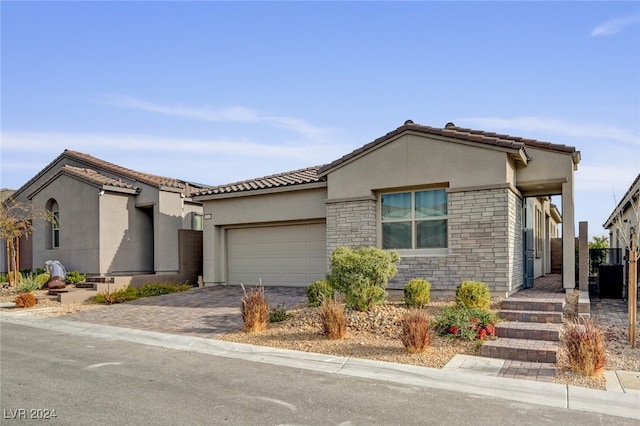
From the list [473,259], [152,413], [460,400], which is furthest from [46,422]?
[473,259]

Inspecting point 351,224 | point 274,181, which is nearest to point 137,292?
point 274,181

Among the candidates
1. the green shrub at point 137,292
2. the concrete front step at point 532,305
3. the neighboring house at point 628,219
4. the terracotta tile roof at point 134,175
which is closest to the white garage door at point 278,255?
the green shrub at point 137,292

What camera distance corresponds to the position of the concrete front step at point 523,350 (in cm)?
771

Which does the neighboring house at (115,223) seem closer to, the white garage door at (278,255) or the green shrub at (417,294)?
the white garage door at (278,255)

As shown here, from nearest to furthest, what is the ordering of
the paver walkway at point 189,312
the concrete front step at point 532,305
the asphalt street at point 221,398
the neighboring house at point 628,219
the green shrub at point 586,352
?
1. the asphalt street at point 221,398
2. the green shrub at point 586,352
3. the neighboring house at point 628,219
4. the concrete front step at point 532,305
5. the paver walkway at point 189,312

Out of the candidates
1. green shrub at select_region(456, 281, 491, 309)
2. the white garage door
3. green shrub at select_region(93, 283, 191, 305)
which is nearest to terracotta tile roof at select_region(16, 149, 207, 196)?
the white garage door

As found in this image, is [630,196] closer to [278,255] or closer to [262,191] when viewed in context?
[278,255]

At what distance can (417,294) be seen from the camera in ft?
36.7

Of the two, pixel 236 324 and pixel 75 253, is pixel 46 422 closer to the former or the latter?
pixel 236 324

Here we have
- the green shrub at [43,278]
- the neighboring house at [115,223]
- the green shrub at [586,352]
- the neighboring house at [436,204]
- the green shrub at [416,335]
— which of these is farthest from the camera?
the neighboring house at [115,223]

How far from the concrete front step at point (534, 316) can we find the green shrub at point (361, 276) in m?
2.70

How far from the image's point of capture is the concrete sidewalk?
19.5ft

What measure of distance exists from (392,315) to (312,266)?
21.2 feet

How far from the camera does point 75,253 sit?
19516mm
